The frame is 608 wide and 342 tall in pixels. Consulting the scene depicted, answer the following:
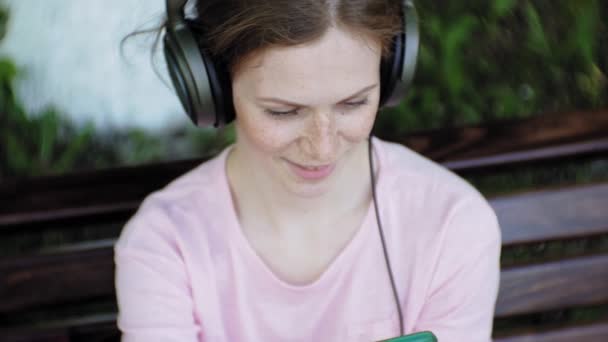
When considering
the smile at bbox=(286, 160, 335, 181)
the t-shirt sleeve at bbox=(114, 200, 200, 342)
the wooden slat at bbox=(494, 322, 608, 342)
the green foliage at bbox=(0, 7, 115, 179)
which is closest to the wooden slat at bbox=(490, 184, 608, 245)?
the wooden slat at bbox=(494, 322, 608, 342)

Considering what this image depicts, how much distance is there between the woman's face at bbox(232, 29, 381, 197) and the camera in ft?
3.31

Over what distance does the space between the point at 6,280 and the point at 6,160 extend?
728 mm

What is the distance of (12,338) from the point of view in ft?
4.72

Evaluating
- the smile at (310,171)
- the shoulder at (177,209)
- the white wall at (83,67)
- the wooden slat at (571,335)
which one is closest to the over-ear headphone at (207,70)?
the smile at (310,171)

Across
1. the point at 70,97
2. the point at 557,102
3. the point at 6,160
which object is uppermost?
the point at 557,102

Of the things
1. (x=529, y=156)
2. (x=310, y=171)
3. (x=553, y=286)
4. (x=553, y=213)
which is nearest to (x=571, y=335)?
(x=553, y=286)

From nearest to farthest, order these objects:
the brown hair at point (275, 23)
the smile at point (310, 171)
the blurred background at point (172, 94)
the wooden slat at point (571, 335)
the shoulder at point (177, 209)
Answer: the brown hair at point (275, 23) → the smile at point (310, 171) → the shoulder at point (177, 209) → the wooden slat at point (571, 335) → the blurred background at point (172, 94)

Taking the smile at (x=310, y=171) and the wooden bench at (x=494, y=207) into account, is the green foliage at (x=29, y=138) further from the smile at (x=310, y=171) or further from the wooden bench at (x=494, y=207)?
the smile at (x=310, y=171)

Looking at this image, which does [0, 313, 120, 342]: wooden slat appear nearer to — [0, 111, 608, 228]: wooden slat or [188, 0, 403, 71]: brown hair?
[0, 111, 608, 228]: wooden slat

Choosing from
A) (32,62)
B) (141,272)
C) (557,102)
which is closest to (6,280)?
(141,272)

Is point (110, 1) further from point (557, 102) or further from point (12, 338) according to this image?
point (557, 102)

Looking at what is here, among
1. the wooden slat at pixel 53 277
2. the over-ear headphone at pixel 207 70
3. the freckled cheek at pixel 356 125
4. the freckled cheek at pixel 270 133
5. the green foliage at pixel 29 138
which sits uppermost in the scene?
the over-ear headphone at pixel 207 70

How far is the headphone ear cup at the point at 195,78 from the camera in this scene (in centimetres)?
102

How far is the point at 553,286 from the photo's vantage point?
151 cm
